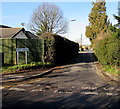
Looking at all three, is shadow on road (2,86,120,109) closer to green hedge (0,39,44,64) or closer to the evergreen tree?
green hedge (0,39,44,64)

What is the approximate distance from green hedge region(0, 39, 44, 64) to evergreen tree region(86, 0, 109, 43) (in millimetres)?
22825

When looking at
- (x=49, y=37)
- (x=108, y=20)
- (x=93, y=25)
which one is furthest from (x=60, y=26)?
(x=49, y=37)

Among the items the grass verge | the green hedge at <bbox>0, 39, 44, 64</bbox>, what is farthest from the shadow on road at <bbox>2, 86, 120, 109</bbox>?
the green hedge at <bbox>0, 39, 44, 64</bbox>

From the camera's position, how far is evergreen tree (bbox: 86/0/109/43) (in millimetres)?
33688

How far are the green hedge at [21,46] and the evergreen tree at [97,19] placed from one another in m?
22.8

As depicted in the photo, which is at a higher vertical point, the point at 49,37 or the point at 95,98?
the point at 49,37

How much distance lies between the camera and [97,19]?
34.3 meters

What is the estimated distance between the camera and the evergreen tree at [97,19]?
33.7m

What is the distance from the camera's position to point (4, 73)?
403 inches

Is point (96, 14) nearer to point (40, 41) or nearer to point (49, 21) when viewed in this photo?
point (49, 21)

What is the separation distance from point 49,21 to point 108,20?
1368 centimetres

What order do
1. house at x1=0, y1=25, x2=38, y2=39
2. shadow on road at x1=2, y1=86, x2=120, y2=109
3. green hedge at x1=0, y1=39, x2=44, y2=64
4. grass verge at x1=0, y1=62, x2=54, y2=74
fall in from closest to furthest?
shadow on road at x1=2, y1=86, x2=120, y2=109 → grass verge at x1=0, y1=62, x2=54, y2=74 → green hedge at x1=0, y1=39, x2=44, y2=64 → house at x1=0, y1=25, x2=38, y2=39

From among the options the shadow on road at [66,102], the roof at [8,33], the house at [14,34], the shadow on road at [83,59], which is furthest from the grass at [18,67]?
the roof at [8,33]

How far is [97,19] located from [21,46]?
25197 millimetres
